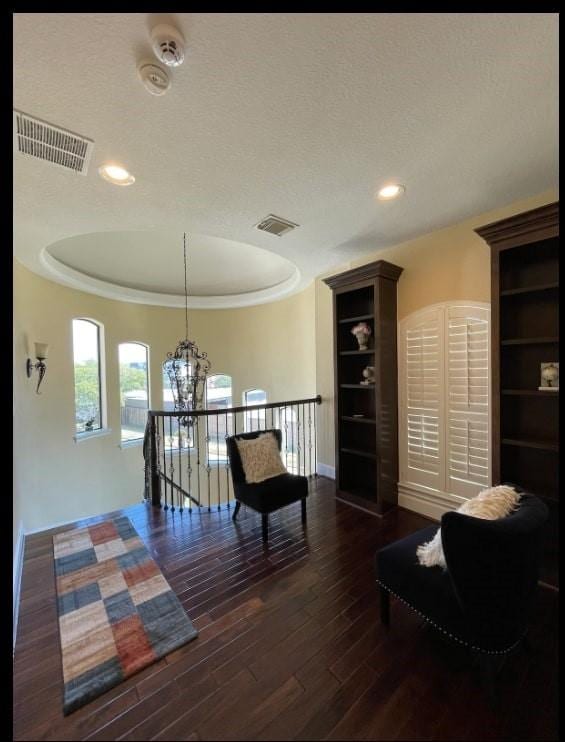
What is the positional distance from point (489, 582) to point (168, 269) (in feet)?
18.2

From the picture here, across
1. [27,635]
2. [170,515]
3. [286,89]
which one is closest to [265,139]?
[286,89]

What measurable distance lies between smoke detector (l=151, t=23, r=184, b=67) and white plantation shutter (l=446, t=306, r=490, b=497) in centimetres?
277

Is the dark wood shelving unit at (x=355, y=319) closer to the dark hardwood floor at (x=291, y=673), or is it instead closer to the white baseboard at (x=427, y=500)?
the white baseboard at (x=427, y=500)

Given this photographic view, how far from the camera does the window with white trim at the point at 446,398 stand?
2.75 meters

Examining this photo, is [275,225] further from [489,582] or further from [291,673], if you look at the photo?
[291,673]

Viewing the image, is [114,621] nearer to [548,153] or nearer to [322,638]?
[322,638]

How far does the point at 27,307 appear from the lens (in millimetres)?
3752

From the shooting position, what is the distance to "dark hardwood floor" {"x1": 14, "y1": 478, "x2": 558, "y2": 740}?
51.0 inches

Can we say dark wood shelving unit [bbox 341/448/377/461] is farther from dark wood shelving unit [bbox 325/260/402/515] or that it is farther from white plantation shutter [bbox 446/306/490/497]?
white plantation shutter [bbox 446/306/490/497]

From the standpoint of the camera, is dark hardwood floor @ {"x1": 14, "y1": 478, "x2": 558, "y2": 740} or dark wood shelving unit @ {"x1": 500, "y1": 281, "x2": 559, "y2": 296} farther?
dark wood shelving unit @ {"x1": 500, "y1": 281, "x2": 559, "y2": 296}

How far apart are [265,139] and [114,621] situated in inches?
121

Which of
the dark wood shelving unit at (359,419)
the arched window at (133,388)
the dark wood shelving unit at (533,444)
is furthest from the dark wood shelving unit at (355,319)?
the arched window at (133,388)

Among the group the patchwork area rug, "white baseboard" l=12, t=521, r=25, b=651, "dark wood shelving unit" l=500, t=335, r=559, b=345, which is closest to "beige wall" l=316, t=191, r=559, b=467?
"dark wood shelving unit" l=500, t=335, r=559, b=345

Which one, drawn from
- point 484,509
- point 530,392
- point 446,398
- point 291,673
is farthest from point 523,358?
point 291,673
